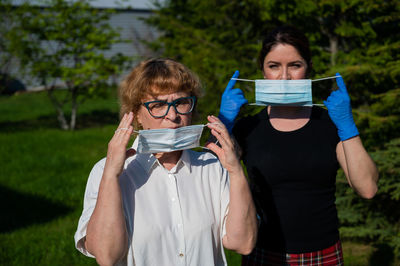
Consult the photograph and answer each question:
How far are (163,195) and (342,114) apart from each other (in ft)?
3.82

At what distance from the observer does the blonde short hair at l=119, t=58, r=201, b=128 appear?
6.99 feet

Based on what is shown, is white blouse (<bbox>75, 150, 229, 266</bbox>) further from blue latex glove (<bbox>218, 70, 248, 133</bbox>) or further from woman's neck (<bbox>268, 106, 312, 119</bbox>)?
woman's neck (<bbox>268, 106, 312, 119</bbox>)

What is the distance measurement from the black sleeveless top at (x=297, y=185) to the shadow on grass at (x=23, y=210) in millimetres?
4477

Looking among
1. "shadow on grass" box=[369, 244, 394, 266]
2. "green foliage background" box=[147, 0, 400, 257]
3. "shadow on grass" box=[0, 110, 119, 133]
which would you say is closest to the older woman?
"green foliage background" box=[147, 0, 400, 257]

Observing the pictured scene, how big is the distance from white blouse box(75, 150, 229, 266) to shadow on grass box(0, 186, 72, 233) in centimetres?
447

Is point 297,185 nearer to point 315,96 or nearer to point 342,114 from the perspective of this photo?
point 342,114

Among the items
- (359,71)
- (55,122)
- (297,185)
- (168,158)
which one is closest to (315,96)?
(359,71)

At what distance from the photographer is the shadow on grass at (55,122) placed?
12.7 meters

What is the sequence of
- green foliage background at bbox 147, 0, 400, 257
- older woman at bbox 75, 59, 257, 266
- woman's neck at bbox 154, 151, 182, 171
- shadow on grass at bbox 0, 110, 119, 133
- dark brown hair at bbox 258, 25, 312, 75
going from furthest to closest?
shadow on grass at bbox 0, 110, 119, 133
green foliage background at bbox 147, 0, 400, 257
dark brown hair at bbox 258, 25, 312, 75
woman's neck at bbox 154, 151, 182, 171
older woman at bbox 75, 59, 257, 266

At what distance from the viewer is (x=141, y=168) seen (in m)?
2.12

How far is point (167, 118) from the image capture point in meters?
2.13

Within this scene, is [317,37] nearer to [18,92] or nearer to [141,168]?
[141,168]

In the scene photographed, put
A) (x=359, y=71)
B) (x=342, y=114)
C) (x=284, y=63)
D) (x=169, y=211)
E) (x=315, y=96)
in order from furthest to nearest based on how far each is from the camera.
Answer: (x=315, y=96) < (x=359, y=71) < (x=284, y=63) < (x=342, y=114) < (x=169, y=211)

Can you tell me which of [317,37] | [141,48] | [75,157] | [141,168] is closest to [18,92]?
[141,48]
